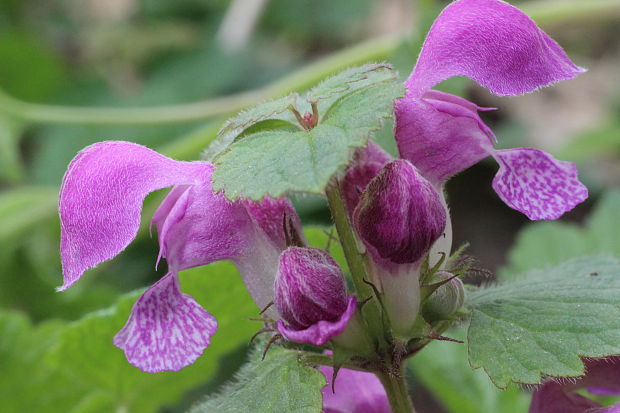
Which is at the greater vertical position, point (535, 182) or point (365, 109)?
point (365, 109)

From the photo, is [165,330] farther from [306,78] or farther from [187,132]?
[187,132]

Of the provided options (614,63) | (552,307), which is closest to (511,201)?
(552,307)

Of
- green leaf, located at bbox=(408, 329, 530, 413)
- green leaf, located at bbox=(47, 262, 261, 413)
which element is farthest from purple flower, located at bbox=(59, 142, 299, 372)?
green leaf, located at bbox=(408, 329, 530, 413)

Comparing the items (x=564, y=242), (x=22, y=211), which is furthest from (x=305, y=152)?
(x=22, y=211)

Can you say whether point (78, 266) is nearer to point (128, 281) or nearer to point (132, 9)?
point (128, 281)

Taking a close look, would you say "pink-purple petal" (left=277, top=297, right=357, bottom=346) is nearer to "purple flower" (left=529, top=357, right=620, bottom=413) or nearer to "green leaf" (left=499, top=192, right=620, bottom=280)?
"purple flower" (left=529, top=357, right=620, bottom=413)

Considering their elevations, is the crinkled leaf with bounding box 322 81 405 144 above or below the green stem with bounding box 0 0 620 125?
above
